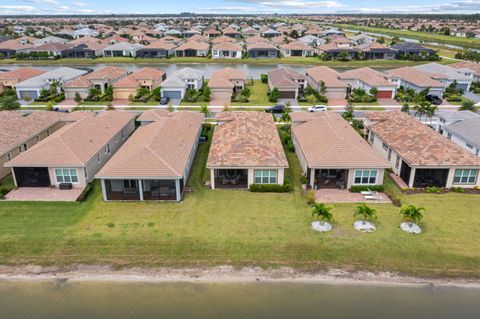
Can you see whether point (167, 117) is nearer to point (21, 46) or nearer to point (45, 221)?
point (45, 221)

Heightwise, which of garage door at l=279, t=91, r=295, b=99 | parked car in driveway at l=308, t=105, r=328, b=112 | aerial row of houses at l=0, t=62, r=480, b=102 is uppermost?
aerial row of houses at l=0, t=62, r=480, b=102

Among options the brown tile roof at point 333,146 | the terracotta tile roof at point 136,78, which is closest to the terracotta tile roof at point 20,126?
the terracotta tile roof at point 136,78

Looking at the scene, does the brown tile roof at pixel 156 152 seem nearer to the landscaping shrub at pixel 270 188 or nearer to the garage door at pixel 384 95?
the landscaping shrub at pixel 270 188

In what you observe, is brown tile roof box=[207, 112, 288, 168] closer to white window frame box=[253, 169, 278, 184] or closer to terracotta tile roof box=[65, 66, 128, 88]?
white window frame box=[253, 169, 278, 184]

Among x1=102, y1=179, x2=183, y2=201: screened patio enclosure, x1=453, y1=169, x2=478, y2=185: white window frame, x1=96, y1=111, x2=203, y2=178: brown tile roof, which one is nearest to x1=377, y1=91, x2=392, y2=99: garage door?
x1=453, y1=169, x2=478, y2=185: white window frame

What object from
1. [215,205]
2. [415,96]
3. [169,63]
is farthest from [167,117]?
[169,63]

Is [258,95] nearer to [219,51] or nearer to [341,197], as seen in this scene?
[341,197]

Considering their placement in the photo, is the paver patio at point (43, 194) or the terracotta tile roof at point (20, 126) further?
the terracotta tile roof at point (20, 126)
